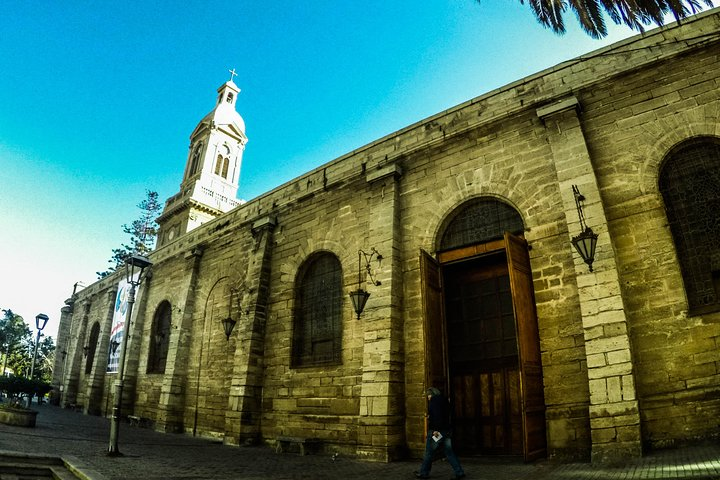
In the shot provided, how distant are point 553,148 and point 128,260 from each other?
349 inches

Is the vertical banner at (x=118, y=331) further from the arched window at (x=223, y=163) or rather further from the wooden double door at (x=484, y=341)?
the wooden double door at (x=484, y=341)

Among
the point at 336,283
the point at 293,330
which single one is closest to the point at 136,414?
the point at 293,330

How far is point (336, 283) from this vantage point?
10344mm

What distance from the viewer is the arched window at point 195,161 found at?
2778cm

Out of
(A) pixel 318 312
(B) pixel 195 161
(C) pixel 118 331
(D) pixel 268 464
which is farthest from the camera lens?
(B) pixel 195 161

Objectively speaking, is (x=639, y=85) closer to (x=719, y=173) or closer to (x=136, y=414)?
(x=719, y=173)

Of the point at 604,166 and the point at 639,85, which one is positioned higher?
the point at 639,85

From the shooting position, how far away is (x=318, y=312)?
10.5m

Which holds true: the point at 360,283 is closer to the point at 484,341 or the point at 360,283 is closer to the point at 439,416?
the point at 484,341

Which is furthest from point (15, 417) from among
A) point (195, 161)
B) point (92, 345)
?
point (195, 161)

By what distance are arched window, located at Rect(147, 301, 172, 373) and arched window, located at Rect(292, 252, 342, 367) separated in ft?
23.9

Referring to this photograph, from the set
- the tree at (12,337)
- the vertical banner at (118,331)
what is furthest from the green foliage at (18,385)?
the tree at (12,337)

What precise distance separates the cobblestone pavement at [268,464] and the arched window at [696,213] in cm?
213

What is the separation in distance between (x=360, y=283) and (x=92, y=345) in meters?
20.2
